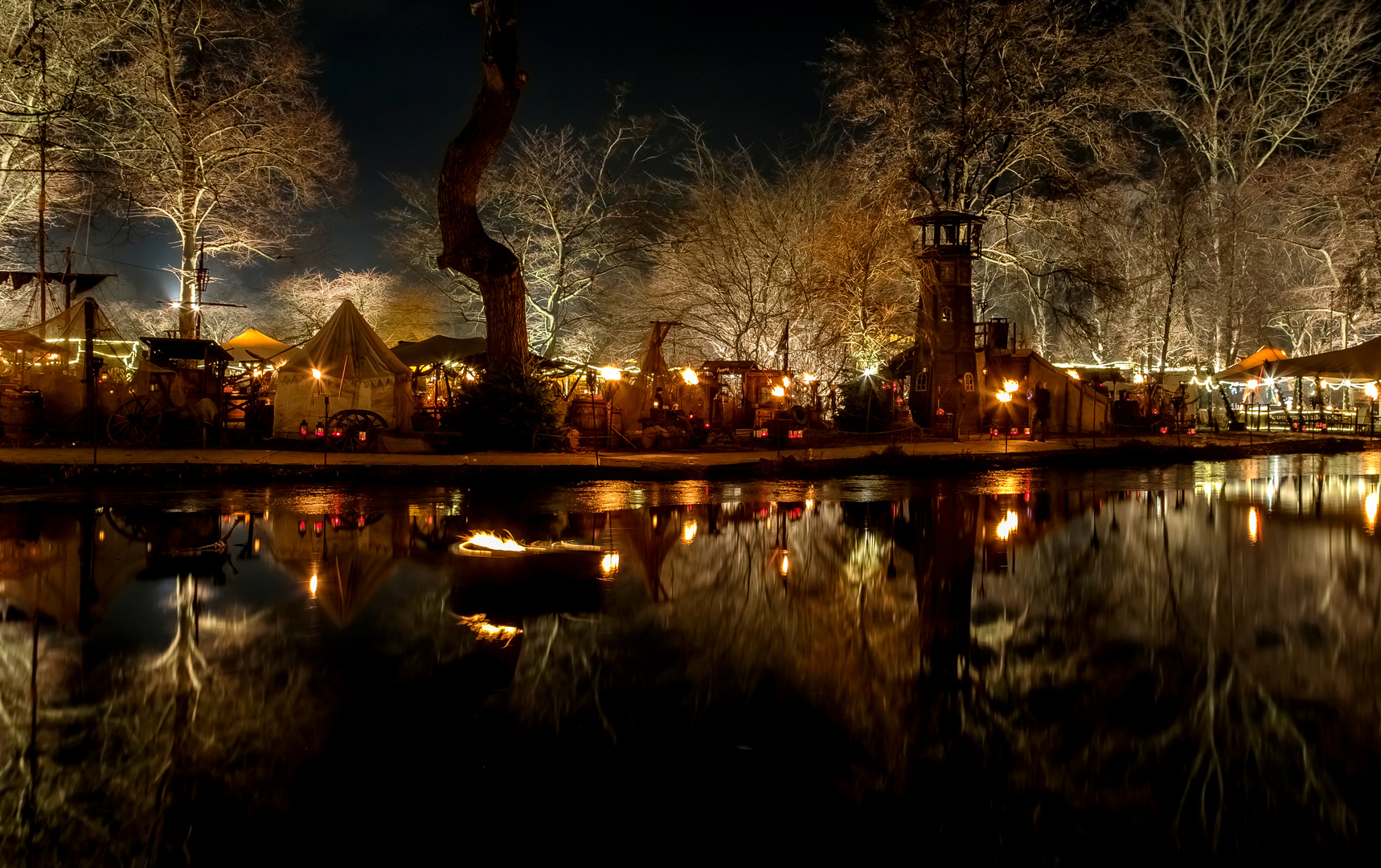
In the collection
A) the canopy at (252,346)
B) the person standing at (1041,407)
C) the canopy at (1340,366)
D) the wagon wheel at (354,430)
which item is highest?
the canopy at (252,346)

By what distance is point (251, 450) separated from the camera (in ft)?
80.7

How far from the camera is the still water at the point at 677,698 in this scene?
4.39 metres

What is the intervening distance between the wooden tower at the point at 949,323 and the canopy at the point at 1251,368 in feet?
59.6

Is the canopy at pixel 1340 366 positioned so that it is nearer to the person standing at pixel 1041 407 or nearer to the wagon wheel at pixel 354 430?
the person standing at pixel 1041 407

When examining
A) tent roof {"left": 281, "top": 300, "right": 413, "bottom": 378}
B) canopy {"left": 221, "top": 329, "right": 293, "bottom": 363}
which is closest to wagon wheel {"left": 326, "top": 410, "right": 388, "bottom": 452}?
tent roof {"left": 281, "top": 300, "right": 413, "bottom": 378}

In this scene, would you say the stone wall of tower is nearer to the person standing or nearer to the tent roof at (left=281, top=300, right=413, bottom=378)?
the person standing

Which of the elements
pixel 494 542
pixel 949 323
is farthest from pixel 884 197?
pixel 494 542

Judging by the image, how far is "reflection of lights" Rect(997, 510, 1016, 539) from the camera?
509 inches

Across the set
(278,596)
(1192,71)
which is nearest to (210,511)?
(278,596)

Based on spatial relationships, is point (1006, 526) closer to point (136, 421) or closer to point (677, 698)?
point (677, 698)

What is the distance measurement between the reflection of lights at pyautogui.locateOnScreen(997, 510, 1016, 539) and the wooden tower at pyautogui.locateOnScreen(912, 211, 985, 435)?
19917mm

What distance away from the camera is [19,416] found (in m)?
25.5

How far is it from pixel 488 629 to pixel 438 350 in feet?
98.9

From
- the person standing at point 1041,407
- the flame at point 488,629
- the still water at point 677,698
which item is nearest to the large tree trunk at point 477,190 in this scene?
the still water at point 677,698
